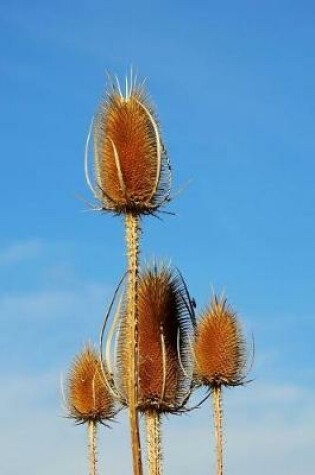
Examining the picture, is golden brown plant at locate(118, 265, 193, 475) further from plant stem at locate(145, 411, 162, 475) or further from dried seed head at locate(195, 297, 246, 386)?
dried seed head at locate(195, 297, 246, 386)

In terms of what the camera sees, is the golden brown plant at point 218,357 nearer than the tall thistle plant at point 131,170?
No

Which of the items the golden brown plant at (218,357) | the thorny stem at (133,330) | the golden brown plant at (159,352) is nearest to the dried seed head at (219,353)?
the golden brown plant at (218,357)

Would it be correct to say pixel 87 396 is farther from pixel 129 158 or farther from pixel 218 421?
pixel 129 158

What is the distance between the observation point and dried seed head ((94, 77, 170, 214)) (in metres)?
17.0

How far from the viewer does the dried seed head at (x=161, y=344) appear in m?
18.8

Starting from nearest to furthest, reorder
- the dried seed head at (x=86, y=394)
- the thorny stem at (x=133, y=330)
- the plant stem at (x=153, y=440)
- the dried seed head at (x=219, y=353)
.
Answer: the thorny stem at (x=133, y=330)
the plant stem at (x=153, y=440)
the dried seed head at (x=219, y=353)
the dried seed head at (x=86, y=394)

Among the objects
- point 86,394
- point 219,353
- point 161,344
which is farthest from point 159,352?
point 86,394

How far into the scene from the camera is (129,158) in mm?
17156

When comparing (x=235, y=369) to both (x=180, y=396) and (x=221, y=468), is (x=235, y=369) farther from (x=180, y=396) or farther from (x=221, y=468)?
(x=180, y=396)

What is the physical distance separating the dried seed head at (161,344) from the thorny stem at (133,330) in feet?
5.90

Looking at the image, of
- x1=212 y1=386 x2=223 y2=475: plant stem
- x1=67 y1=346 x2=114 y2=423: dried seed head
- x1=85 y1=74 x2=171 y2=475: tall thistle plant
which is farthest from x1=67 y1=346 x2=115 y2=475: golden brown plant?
x1=85 y1=74 x2=171 y2=475: tall thistle plant

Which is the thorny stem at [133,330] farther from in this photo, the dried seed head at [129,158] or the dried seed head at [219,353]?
the dried seed head at [219,353]

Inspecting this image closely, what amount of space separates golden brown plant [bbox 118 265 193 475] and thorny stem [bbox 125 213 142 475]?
1.80 meters

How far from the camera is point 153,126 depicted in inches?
691
